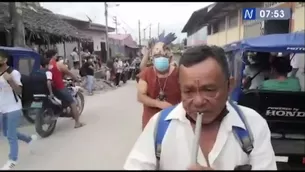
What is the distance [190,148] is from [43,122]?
5.91 m

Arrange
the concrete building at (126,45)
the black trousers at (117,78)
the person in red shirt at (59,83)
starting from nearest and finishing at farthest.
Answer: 1. the person in red shirt at (59,83)
2. the black trousers at (117,78)
3. the concrete building at (126,45)

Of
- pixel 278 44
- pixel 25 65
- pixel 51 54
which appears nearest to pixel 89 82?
pixel 25 65

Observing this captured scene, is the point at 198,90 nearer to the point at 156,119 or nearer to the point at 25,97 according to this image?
the point at 156,119

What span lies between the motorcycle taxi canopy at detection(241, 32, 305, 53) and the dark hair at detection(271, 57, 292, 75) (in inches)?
11.2

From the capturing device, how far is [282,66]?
4934 millimetres

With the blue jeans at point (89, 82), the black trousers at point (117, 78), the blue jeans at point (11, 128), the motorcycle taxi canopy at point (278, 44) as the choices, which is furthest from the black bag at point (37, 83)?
the black trousers at point (117, 78)

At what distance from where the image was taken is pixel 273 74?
16.5ft

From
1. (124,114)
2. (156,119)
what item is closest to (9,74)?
(156,119)

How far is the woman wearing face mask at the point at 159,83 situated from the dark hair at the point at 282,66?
6.81 feet

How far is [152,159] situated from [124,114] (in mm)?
8190

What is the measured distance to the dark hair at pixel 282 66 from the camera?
4.86m

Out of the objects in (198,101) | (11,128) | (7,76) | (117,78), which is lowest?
(117,78)

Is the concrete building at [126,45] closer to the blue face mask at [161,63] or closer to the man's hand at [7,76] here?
the man's hand at [7,76]

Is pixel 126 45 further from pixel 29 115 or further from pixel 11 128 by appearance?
pixel 11 128
